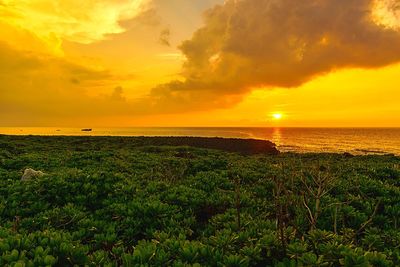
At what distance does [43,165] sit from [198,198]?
37.9ft

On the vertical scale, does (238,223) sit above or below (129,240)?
above

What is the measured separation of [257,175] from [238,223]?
7491 mm

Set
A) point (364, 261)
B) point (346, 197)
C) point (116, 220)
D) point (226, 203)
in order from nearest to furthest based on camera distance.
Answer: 1. point (364, 261)
2. point (116, 220)
3. point (226, 203)
4. point (346, 197)

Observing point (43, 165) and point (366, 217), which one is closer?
point (366, 217)

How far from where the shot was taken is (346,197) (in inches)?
409

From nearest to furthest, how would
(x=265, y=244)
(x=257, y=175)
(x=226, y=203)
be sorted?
(x=265, y=244)
(x=226, y=203)
(x=257, y=175)

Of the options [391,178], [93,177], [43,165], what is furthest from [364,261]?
[43,165]

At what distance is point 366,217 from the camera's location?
822 cm

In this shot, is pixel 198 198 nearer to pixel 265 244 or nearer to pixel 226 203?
pixel 226 203

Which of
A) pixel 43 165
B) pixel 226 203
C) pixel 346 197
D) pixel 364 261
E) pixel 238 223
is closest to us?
pixel 364 261

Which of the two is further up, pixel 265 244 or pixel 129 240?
pixel 265 244

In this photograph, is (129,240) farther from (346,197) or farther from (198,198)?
(346,197)

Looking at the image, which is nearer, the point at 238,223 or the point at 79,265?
the point at 79,265

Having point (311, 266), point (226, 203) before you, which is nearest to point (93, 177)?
point (226, 203)
